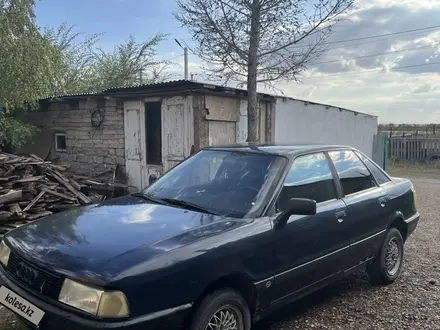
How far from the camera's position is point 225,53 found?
809 centimetres

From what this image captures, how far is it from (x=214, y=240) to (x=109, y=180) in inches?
310

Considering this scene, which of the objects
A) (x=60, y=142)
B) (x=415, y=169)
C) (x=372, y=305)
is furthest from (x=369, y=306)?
(x=415, y=169)

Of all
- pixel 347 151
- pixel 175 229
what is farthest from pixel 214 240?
pixel 347 151

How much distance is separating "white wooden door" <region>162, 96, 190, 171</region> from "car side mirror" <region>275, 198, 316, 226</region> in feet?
18.8

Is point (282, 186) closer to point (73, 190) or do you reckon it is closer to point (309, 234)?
point (309, 234)

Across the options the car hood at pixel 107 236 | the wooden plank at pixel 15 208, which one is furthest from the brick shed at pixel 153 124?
the car hood at pixel 107 236

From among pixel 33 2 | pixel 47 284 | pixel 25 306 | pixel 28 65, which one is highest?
pixel 33 2

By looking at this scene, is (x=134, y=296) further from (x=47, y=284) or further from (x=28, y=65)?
(x=28, y=65)

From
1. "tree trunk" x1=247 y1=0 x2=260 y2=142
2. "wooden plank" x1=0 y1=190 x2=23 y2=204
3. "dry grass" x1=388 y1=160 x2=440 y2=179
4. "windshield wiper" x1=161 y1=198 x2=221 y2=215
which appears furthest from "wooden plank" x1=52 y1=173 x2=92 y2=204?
"dry grass" x1=388 y1=160 x2=440 y2=179

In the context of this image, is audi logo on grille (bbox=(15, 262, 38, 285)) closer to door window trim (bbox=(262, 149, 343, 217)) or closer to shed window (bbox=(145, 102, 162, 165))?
door window trim (bbox=(262, 149, 343, 217))

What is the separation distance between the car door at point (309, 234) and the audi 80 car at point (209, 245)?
11mm

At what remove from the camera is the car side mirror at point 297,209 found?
3166 millimetres

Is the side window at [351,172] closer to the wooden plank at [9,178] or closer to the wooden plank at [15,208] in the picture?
the wooden plank at [15,208]

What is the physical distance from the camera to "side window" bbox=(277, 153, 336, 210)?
352cm
